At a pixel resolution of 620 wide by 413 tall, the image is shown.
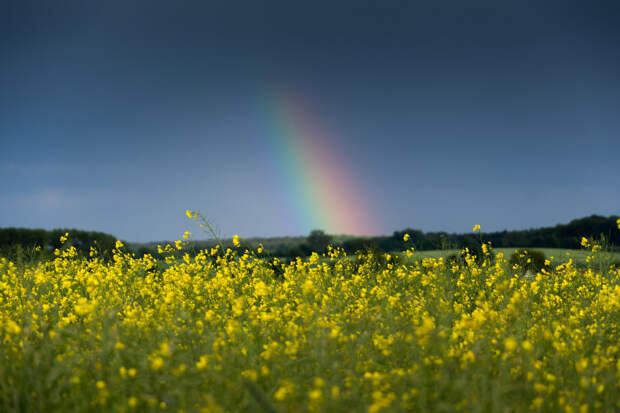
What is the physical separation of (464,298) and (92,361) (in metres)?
5.79

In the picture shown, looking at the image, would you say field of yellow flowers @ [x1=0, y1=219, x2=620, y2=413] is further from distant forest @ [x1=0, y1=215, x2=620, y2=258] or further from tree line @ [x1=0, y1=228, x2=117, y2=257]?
tree line @ [x1=0, y1=228, x2=117, y2=257]

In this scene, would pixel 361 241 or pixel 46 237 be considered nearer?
pixel 361 241

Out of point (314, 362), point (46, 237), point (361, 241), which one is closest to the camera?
point (314, 362)

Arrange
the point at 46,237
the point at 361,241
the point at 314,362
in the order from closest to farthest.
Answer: the point at 314,362 < the point at 361,241 < the point at 46,237

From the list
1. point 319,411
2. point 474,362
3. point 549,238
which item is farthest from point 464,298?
point 549,238

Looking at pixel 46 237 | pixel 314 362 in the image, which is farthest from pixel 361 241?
pixel 46 237

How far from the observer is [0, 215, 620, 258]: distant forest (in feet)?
32.1

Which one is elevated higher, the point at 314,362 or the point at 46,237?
the point at 46,237

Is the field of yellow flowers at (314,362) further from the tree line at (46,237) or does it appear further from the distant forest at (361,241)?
the tree line at (46,237)

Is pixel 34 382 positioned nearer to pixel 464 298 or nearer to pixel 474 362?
pixel 474 362

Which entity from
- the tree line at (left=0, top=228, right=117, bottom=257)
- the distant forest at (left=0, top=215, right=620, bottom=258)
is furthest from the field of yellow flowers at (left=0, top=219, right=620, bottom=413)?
the tree line at (left=0, top=228, right=117, bottom=257)

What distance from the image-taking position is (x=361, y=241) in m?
11.3

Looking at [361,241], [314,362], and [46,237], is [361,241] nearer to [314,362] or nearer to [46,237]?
[314,362]

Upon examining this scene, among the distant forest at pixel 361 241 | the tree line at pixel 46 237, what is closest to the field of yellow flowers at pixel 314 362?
the distant forest at pixel 361 241
